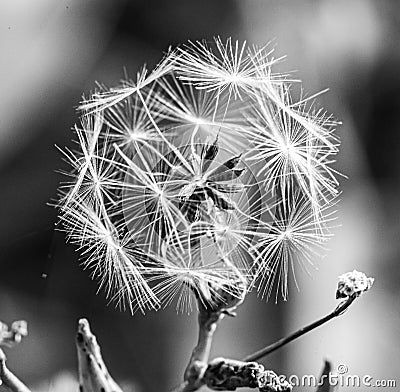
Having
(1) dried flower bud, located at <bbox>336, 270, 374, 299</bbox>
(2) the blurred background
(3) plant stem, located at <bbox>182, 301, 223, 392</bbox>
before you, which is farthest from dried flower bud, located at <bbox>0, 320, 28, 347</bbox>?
(1) dried flower bud, located at <bbox>336, 270, 374, 299</bbox>

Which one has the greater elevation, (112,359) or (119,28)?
(119,28)

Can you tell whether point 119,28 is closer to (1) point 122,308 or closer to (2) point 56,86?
(2) point 56,86

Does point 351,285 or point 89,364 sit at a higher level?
point 351,285

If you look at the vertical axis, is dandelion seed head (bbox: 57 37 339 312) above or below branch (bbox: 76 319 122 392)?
above

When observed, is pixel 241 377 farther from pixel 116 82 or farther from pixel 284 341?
pixel 116 82

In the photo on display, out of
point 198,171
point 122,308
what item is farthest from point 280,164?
point 122,308

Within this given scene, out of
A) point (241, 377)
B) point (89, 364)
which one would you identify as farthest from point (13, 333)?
point (241, 377)

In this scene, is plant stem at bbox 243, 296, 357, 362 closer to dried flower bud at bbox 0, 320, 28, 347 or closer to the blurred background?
the blurred background

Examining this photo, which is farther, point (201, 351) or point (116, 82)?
point (116, 82)
